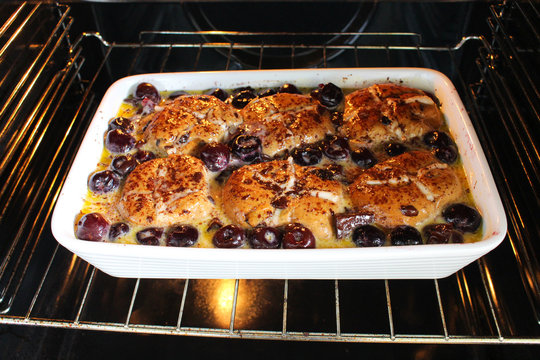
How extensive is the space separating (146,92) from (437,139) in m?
1.23

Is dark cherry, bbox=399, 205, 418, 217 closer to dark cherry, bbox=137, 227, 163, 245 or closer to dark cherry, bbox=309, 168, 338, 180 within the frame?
dark cherry, bbox=309, 168, 338, 180

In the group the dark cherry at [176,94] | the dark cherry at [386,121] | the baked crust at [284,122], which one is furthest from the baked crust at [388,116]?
the dark cherry at [176,94]

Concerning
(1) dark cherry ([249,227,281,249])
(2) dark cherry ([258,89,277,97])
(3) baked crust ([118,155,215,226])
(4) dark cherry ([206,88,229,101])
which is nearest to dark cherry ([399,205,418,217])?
(1) dark cherry ([249,227,281,249])

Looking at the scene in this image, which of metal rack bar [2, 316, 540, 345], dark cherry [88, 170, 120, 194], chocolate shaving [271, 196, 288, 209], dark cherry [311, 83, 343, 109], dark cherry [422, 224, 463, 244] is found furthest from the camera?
dark cherry [311, 83, 343, 109]

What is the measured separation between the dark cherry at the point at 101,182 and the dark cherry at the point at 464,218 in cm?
123

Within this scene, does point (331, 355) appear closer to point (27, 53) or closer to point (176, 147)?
point (176, 147)

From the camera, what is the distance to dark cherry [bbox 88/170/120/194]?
1772mm

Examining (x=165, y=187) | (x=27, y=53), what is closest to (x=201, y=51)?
(x=27, y=53)

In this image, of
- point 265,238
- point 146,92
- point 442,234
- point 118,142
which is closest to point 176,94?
point 146,92

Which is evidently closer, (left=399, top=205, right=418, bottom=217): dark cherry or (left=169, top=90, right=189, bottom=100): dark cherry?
(left=399, top=205, right=418, bottom=217): dark cherry

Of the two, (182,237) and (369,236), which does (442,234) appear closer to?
(369,236)

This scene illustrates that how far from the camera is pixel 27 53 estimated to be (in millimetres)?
2066

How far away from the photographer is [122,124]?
1.97 m

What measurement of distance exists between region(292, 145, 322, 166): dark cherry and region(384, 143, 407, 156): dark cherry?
270 millimetres
